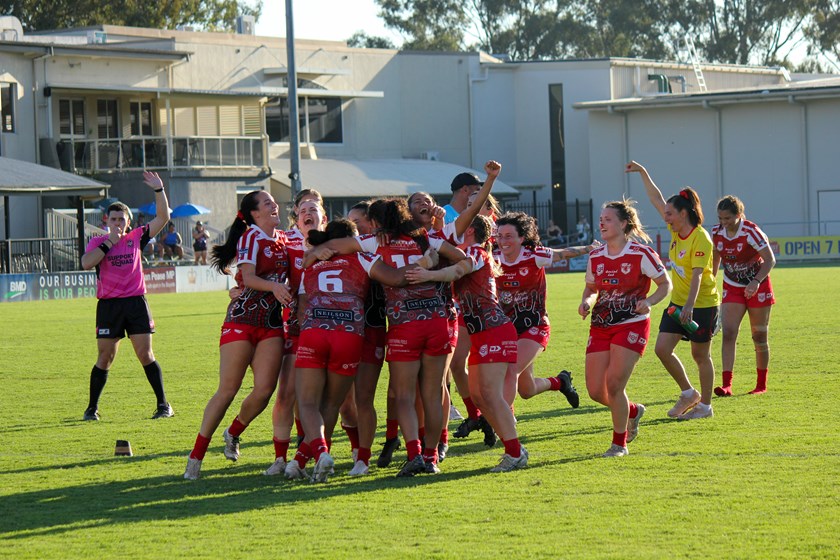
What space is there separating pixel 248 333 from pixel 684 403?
157 inches

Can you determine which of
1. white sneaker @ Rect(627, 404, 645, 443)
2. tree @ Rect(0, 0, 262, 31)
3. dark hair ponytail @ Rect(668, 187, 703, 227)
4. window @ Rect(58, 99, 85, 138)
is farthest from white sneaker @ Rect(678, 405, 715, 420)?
tree @ Rect(0, 0, 262, 31)

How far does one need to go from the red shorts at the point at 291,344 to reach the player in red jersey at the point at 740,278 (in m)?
4.80

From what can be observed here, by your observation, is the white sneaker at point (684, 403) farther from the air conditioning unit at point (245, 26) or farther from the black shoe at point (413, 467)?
the air conditioning unit at point (245, 26)

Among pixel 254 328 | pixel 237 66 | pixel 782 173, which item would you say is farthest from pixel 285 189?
pixel 254 328

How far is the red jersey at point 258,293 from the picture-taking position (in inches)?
338

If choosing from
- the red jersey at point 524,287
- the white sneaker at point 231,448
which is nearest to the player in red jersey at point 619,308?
the red jersey at point 524,287

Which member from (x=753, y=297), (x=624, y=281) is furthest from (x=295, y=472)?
(x=753, y=297)

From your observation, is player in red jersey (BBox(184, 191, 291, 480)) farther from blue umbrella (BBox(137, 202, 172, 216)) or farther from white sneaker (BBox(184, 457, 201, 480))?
blue umbrella (BBox(137, 202, 172, 216))

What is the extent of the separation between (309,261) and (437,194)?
41.4 meters

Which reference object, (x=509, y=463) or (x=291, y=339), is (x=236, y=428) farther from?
(x=509, y=463)

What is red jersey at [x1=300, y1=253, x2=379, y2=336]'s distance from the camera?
8266mm

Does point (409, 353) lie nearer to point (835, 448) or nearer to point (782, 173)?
point (835, 448)

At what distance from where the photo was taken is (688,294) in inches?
428

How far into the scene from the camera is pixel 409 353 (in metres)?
8.38
